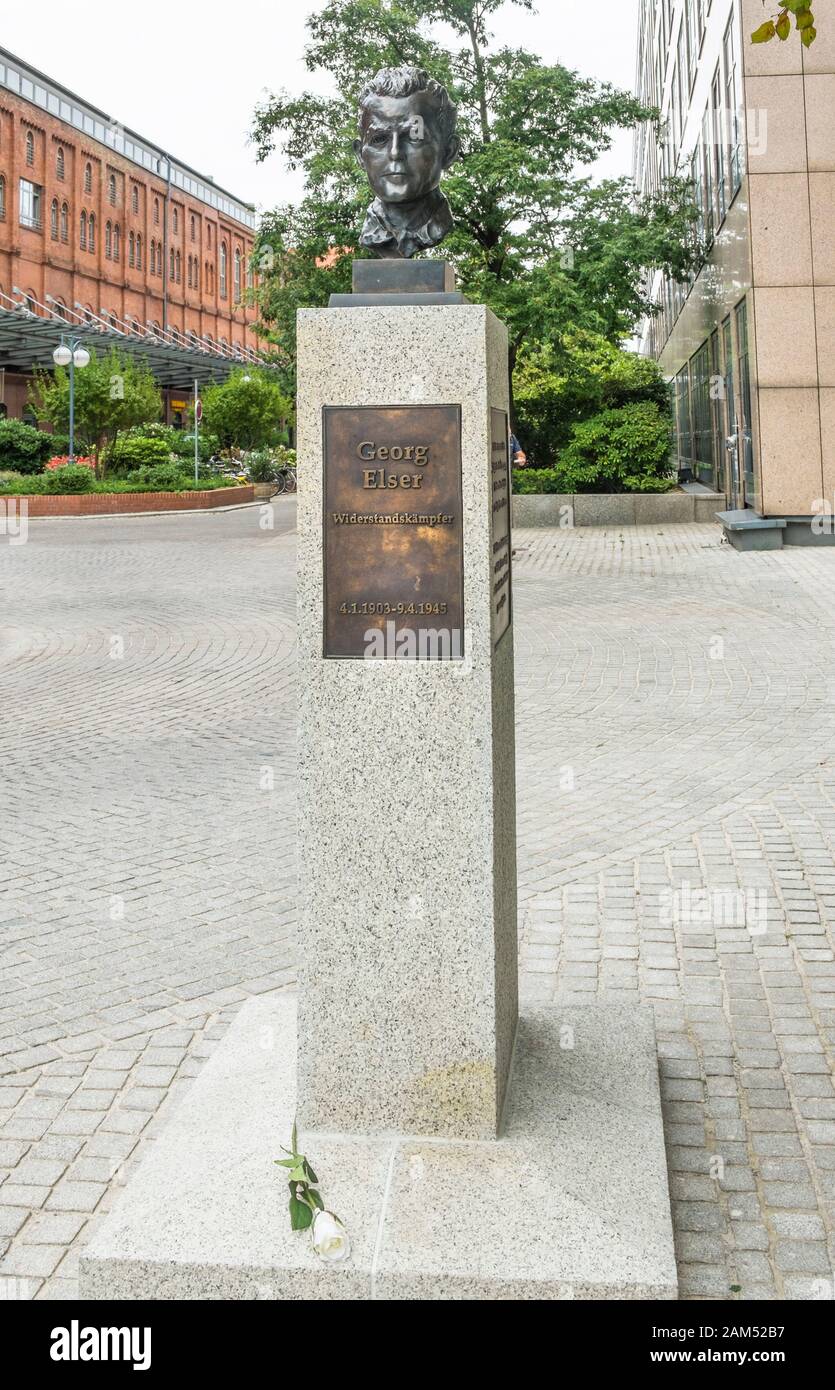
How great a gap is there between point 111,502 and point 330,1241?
3464 centimetres

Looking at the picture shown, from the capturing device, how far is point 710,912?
239 inches

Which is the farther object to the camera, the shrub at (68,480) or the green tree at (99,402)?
the green tree at (99,402)

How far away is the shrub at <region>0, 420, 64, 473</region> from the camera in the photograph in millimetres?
42719

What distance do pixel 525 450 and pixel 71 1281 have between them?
27.0m

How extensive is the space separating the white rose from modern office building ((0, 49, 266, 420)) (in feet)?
Answer: 153

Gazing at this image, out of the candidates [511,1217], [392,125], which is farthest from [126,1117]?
[392,125]

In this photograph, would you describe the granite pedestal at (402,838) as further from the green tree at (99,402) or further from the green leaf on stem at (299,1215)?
the green tree at (99,402)

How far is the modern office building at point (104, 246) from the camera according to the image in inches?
2329

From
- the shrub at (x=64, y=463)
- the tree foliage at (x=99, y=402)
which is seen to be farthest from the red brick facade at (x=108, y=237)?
the shrub at (x=64, y=463)

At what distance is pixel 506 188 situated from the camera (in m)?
26.0

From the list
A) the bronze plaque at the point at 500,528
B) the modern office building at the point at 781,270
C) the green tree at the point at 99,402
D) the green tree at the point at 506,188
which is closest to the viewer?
the bronze plaque at the point at 500,528

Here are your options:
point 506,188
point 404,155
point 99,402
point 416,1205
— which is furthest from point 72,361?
point 416,1205

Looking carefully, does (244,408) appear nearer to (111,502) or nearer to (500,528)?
(111,502)
